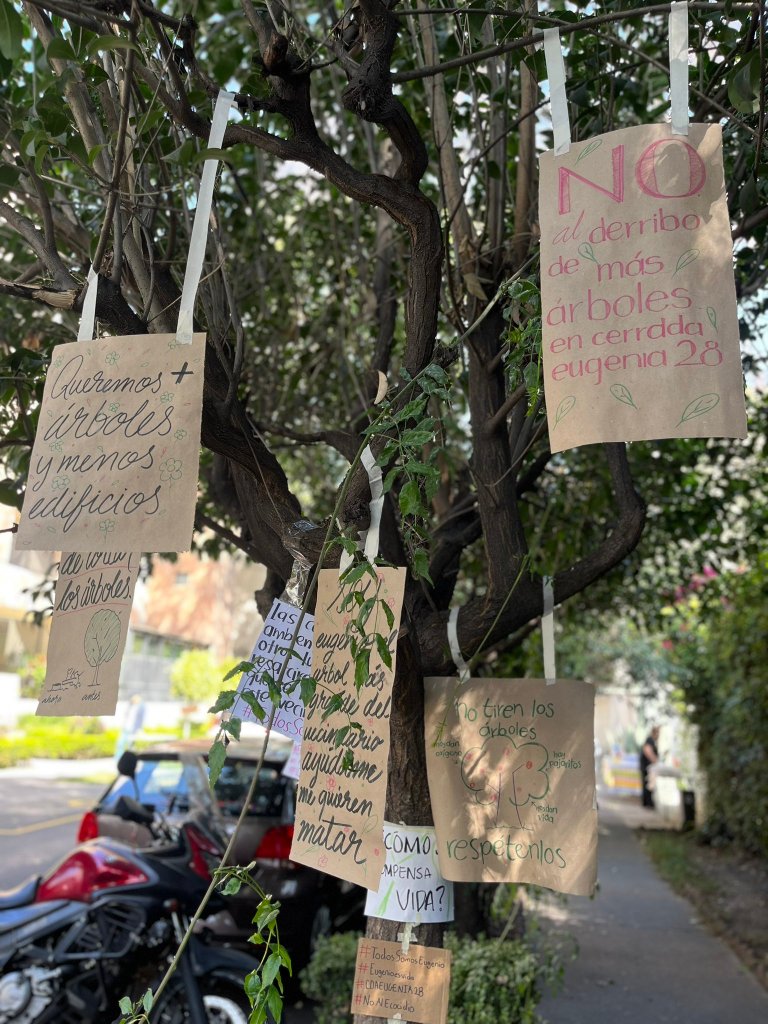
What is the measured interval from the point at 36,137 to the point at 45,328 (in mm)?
2304

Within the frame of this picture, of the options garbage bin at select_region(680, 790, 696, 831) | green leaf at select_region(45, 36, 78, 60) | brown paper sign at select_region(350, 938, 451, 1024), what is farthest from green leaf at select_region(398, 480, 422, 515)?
garbage bin at select_region(680, 790, 696, 831)

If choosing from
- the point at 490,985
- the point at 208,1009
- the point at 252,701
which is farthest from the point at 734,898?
the point at 252,701

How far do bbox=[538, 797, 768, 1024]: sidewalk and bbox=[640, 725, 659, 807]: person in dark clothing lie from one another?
7835mm

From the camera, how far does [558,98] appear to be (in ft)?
6.36

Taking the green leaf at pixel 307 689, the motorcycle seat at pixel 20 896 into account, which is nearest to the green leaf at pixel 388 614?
the green leaf at pixel 307 689

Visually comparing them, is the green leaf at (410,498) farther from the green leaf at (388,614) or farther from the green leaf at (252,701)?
the green leaf at (252,701)

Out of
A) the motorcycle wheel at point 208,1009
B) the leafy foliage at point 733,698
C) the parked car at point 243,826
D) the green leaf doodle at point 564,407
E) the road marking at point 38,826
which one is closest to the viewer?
the green leaf doodle at point 564,407

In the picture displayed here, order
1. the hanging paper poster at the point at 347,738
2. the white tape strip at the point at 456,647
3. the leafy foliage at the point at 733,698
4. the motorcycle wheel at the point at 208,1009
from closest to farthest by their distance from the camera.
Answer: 1. the hanging paper poster at the point at 347,738
2. the white tape strip at the point at 456,647
3. the motorcycle wheel at the point at 208,1009
4. the leafy foliage at the point at 733,698

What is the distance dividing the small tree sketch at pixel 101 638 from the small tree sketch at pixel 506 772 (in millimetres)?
1165

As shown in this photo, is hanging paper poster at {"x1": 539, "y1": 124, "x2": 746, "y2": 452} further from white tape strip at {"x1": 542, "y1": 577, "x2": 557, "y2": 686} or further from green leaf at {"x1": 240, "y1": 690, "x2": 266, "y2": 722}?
white tape strip at {"x1": 542, "y1": 577, "x2": 557, "y2": 686}

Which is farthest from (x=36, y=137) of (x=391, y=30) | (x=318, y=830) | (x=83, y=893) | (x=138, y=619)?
(x=138, y=619)

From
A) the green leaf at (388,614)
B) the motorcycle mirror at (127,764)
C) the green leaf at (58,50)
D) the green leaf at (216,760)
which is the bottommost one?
the motorcycle mirror at (127,764)

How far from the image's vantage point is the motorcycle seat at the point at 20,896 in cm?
413

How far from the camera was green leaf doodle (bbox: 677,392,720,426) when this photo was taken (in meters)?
1.70
